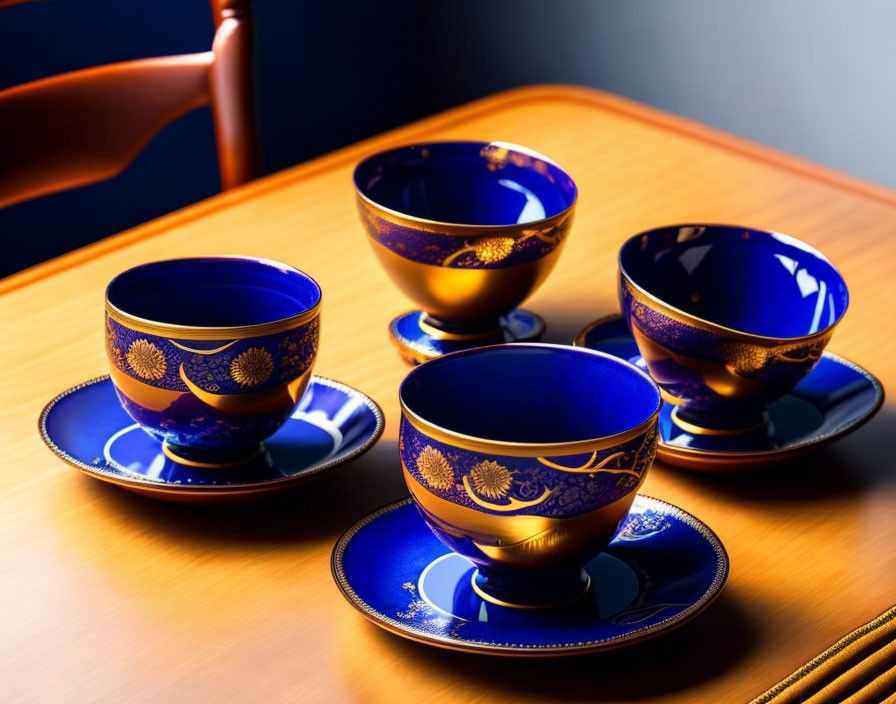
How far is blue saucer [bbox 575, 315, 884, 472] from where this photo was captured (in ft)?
2.18

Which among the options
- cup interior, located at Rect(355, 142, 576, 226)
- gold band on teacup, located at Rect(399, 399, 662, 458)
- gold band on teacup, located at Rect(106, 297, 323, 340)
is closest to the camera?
gold band on teacup, located at Rect(399, 399, 662, 458)

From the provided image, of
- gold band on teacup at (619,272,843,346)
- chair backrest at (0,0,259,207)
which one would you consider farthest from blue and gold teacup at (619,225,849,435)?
chair backrest at (0,0,259,207)

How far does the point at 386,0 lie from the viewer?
2572mm

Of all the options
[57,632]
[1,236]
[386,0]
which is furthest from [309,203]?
[386,0]

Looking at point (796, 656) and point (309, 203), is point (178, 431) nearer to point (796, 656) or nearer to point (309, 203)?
point (796, 656)

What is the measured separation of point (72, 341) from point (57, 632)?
314 millimetres

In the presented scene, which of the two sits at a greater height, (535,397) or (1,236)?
(535,397)

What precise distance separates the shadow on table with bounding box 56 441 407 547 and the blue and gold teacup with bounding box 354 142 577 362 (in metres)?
0.14

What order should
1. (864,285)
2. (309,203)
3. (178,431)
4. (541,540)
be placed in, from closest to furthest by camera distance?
1. (541,540)
2. (178,431)
3. (864,285)
4. (309,203)

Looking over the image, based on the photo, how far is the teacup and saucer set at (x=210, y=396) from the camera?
0.61 m

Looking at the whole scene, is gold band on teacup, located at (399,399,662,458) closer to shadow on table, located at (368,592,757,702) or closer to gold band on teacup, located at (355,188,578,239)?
shadow on table, located at (368,592,757,702)

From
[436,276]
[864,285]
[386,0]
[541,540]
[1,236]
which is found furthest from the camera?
[386,0]

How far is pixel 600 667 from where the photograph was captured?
0.52 meters

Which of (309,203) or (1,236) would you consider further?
(1,236)
